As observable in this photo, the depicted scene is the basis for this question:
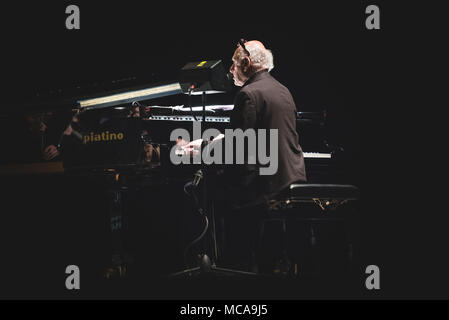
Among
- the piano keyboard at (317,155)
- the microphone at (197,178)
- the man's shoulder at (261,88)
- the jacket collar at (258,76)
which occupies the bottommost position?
the microphone at (197,178)

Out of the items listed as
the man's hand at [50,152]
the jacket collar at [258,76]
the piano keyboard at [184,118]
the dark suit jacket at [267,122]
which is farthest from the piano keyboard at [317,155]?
the man's hand at [50,152]

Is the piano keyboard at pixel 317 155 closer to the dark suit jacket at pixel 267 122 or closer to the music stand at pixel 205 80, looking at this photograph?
the dark suit jacket at pixel 267 122

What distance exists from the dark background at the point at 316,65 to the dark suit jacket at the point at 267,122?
1.12 m

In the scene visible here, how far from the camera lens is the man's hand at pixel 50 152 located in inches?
135

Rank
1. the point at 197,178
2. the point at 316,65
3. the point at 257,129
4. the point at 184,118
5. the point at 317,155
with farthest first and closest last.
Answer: the point at 316,65 → the point at 317,155 → the point at 184,118 → the point at 197,178 → the point at 257,129

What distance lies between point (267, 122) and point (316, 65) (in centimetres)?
176

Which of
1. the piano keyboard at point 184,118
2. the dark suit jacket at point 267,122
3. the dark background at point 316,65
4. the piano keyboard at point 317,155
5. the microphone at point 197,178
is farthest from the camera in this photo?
the dark background at point 316,65

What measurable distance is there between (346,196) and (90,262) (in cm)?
192

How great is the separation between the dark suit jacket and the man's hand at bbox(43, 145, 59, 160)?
1541mm

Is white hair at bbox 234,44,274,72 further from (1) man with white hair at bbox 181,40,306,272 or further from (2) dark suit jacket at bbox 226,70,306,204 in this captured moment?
(2) dark suit jacket at bbox 226,70,306,204

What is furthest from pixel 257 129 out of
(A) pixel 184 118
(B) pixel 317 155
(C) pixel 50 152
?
(C) pixel 50 152

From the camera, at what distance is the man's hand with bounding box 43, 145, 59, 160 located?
343 centimetres

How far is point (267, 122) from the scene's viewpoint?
2549 mm

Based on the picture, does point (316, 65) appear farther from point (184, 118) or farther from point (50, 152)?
point (50, 152)
